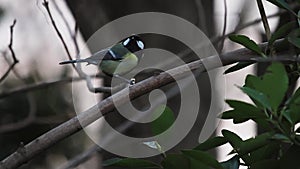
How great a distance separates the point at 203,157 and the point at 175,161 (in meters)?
0.03

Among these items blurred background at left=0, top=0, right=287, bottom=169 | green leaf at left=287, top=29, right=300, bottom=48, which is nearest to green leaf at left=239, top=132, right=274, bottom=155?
green leaf at left=287, top=29, right=300, bottom=48

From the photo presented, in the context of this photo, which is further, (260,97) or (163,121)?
(163,121)

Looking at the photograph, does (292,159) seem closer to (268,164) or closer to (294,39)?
(268,164)

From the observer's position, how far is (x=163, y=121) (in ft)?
1.85

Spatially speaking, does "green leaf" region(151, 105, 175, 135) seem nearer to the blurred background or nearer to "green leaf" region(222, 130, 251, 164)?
"green leaf" region(222, 130, 251, 164)

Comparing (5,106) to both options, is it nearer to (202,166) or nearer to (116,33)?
(116,33)

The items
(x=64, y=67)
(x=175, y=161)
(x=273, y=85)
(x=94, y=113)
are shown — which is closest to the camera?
(x=273, y=85)

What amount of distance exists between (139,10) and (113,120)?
1.13 feet

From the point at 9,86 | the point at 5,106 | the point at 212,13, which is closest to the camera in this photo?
the point at 212,13

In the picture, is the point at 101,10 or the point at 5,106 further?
the point at 5,106

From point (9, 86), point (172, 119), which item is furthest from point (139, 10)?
point (172, 119)

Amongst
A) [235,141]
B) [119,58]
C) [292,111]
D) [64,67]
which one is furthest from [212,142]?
[64,67]

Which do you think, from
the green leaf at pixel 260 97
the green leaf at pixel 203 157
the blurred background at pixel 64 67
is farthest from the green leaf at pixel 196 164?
the blurred background at pixel 64 67

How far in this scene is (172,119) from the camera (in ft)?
1.86
